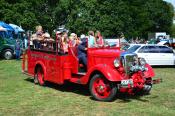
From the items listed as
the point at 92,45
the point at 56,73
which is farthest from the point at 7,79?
the point at 92,45

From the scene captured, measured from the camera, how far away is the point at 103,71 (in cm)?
1104

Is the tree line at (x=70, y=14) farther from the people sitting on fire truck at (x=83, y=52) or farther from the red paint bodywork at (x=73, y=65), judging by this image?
the people sitting on fire truck at (x=83, y=52)

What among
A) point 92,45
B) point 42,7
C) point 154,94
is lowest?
point 154,94

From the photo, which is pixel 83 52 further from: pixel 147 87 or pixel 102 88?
pixel 147 87

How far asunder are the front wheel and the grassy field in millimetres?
193

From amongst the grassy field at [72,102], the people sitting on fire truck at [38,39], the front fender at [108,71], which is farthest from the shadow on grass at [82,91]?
the people sitting on fire truck at [38,39]

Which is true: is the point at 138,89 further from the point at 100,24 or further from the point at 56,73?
the point at 100,24

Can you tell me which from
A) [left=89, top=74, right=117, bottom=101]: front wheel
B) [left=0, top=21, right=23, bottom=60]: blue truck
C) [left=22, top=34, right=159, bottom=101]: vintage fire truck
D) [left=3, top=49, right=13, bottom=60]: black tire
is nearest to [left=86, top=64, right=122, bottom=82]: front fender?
[left=22, top=34, right=159, bottom=101]: vintage fire truck

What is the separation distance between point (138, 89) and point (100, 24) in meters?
40.6

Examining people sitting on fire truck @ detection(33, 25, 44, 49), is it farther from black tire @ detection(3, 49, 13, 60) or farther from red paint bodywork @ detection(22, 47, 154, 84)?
black tire @ detection(3, 49, 13, 60)

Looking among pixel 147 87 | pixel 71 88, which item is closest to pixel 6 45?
pixel 71 88

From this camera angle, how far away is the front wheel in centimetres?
1094

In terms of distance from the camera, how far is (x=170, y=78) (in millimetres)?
16750

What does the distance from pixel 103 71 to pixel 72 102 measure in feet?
3.70
